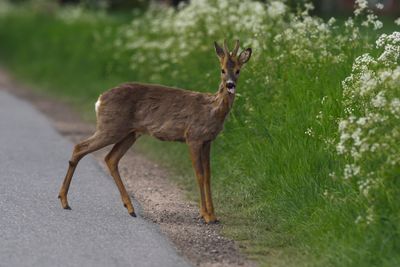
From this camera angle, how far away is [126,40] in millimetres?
20641

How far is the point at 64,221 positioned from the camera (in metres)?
9.38

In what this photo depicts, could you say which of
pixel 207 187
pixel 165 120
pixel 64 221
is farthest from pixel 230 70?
pixel 64 221

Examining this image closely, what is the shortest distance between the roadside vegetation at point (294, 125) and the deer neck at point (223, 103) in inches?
30.6

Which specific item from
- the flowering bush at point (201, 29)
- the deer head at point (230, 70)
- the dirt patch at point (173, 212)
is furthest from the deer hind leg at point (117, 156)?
the flowering bush at point (201, 29)

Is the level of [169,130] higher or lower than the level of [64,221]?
higher

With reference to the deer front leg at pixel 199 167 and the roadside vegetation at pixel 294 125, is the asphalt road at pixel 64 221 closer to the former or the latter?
the deer front leg at pixel 199 167

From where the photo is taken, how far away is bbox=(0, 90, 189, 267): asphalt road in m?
8.13

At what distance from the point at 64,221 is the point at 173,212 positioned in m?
1.23

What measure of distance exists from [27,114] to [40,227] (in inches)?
346

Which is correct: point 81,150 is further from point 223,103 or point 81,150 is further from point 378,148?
point 378,148

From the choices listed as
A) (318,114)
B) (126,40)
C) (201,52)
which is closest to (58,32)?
(126,40)

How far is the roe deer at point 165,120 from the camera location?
387 inches

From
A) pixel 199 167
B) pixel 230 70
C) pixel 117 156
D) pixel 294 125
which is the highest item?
pixel 230 70

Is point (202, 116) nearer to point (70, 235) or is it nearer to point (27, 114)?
point (70, 235)
